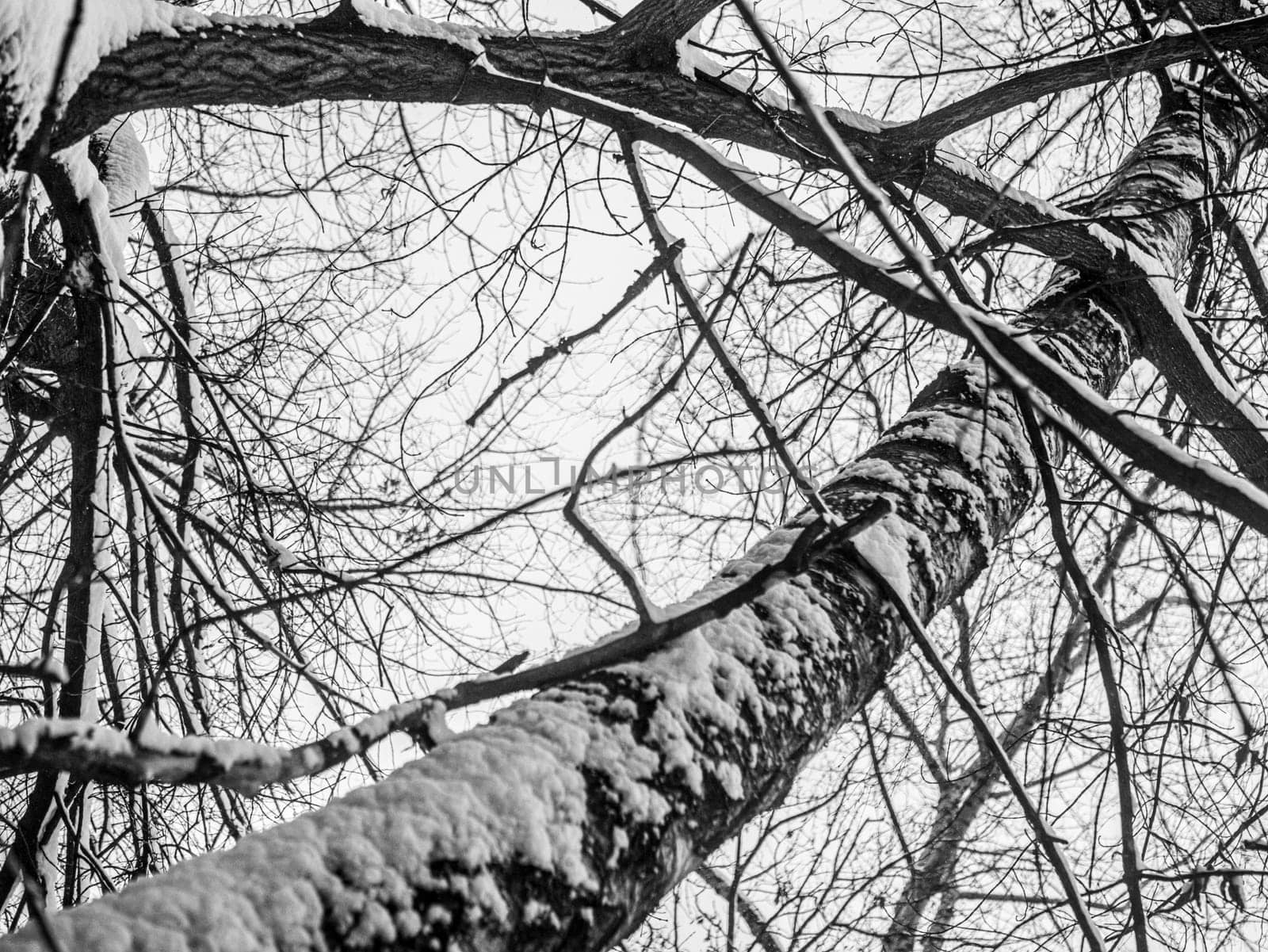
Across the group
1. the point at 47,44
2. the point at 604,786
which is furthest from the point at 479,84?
the point at 604,786

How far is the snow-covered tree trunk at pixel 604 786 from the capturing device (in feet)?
2.10

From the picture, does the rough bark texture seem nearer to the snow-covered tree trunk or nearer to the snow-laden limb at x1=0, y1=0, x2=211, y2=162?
the snow-laden limb at x1=0, y1=0, x2=211, y2=162

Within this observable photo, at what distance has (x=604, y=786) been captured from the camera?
81 centimetres

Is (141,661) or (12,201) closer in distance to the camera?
(12,201)

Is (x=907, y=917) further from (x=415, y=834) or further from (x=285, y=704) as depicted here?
(x=415, y=834)

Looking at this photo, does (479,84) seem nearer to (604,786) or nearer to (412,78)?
(412,78)

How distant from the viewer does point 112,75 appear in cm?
138

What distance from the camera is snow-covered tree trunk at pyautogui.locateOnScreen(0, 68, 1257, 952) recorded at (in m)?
0.64

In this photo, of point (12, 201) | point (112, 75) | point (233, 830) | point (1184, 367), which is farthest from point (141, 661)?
point (1184, 367)

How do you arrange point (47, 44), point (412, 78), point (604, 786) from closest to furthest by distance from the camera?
point (604, 786) → point (47, 44) → point (412, 78)

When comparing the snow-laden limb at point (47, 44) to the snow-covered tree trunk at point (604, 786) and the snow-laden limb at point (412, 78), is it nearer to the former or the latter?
the snow-laden limb at point (412, 78)

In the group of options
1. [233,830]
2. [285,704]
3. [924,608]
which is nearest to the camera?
[924,608]

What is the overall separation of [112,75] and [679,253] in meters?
0.96

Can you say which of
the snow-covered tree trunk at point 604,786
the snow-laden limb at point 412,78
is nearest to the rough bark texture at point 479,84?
the snow-laden limb at point 412,78
